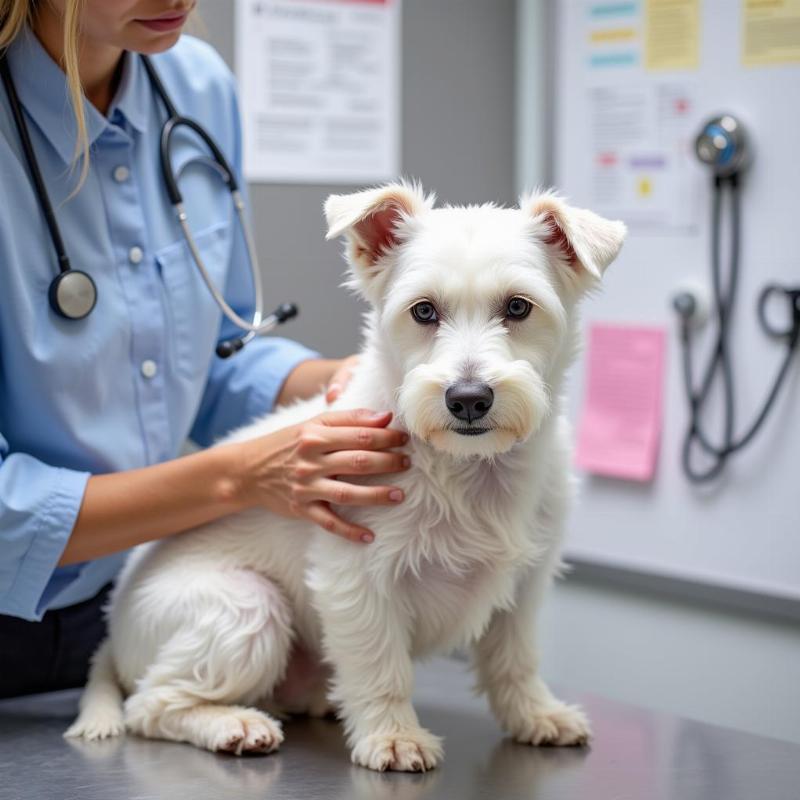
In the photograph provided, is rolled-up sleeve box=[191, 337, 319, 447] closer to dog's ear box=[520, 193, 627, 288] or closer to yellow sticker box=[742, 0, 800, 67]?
dog's ear box=[520, 193, 627, 288]

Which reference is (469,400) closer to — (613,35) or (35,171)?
(35,171)

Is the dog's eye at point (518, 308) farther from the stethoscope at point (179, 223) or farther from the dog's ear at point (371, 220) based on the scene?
the stethoscope at point (179, 223)

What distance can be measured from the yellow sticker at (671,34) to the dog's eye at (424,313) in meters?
1.27

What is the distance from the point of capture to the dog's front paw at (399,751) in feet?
4.27

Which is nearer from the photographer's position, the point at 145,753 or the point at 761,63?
the point at 145,753

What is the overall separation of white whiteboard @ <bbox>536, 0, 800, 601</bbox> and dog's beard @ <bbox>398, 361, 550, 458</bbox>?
3.61 ft

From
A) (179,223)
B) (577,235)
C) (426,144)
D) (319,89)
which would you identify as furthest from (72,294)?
(426,144)

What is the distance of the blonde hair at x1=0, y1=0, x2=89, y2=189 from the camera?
4.39ft

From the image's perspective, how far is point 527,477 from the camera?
135cm

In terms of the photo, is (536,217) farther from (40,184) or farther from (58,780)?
(58,780)

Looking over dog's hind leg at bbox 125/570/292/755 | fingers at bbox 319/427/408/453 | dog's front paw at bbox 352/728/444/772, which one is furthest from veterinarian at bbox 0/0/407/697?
dog's front paw at bbox 352/728/444/772

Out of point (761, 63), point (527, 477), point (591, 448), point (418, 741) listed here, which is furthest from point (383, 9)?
point (418, 741)

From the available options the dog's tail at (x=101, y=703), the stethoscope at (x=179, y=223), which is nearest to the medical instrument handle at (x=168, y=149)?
the stethoscope at (x=179, y=223)

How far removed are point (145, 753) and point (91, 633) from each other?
0.30 metres
